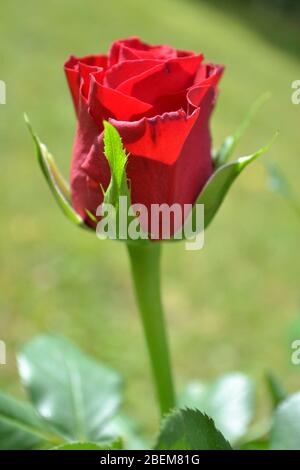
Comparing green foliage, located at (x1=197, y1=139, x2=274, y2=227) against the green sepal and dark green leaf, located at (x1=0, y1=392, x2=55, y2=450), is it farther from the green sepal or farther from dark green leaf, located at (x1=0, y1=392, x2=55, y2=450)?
dark green leaf, located at (x1=0, y1=392, x2=55, y2=450)

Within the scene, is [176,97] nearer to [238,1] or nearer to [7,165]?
[7,165]

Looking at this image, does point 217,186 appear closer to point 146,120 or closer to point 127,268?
point 146,120

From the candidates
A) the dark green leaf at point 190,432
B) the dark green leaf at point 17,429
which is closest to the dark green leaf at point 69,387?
the dark green leaf at point 17,429

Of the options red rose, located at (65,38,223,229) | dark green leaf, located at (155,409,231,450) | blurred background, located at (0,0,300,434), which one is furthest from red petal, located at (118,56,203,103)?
blurred background, located at (0,0,300,434)

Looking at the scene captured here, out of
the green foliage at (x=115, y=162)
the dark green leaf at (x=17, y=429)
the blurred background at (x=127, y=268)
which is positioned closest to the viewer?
the green foliage at (x=115, y=162)

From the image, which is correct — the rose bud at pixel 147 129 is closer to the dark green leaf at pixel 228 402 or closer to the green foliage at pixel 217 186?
the green foliage at pixel 217 186

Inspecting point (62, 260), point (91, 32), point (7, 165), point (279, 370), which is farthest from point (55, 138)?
point (91, 32)

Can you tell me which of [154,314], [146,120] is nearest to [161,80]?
[146,120]
